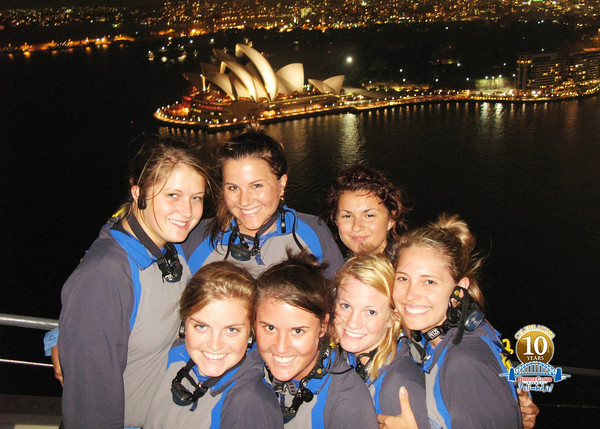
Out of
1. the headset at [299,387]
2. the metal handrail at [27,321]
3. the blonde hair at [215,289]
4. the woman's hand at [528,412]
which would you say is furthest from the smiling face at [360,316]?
the metal handrail at [27,321]

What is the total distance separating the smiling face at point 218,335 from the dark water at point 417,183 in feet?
49.9

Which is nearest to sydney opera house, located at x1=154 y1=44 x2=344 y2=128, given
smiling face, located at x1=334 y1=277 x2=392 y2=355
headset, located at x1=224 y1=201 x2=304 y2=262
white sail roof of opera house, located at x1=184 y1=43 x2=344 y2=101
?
white sail roof of opera house, located at x1=184 y1=43 x2=344 y2=101

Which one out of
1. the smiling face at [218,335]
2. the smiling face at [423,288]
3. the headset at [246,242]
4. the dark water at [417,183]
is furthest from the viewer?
the dark water at [417,183]

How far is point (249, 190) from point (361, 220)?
0.90 m

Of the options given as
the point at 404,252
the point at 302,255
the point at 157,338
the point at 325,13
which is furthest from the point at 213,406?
the point at 325,13

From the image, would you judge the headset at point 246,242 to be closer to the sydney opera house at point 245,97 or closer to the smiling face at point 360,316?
the smiling face at point 360,316

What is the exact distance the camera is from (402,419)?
2.06 m

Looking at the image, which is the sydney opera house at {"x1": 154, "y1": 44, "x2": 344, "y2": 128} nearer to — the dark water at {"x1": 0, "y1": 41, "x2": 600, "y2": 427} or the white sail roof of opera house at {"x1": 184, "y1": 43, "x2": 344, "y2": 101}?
the white sail roof of opera house at {"x1": 184, "y1": 43, "x2": 344, "y2": 101}

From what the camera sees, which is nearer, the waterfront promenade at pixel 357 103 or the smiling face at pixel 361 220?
the smiling face at pixel 361 220

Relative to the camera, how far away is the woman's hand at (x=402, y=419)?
2.04 metres

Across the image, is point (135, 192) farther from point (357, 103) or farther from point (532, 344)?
point (357, 103)

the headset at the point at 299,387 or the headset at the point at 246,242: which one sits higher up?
the headset at the point at 246,242

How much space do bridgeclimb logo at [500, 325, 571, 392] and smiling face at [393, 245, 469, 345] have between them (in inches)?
21.5

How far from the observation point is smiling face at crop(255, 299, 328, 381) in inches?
82.0
